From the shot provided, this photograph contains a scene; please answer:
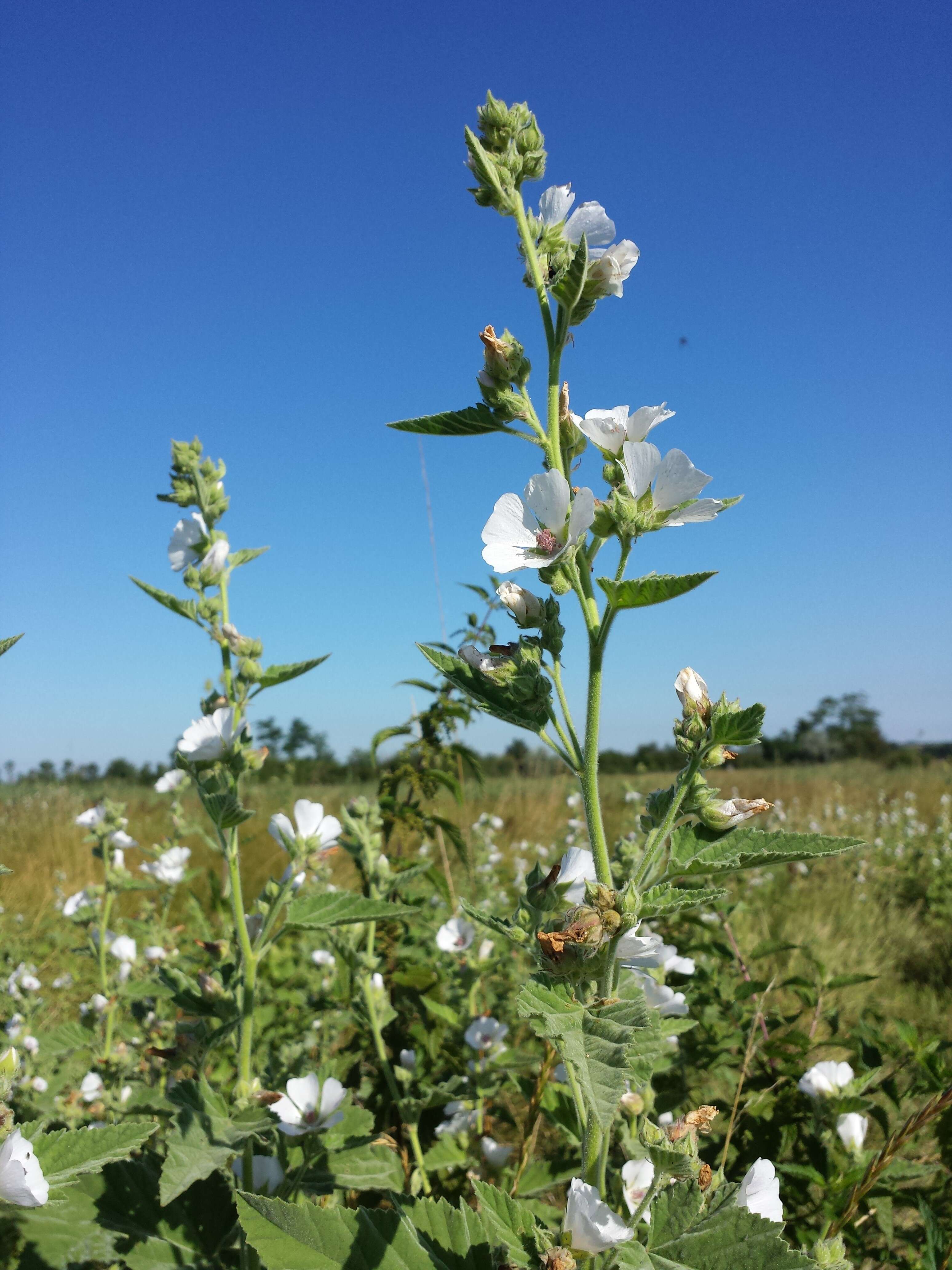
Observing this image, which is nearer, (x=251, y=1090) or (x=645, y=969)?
(x=645, y=969)

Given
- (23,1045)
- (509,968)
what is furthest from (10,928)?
(509,968)

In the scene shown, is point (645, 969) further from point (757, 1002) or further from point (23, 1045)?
point (23, 1045)

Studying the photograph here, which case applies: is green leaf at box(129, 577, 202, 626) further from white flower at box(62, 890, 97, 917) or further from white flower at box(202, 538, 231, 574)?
white flower at box(62, 890, 97, 917)

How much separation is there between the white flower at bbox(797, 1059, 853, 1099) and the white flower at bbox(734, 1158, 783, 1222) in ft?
3.34

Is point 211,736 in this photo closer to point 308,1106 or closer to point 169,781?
point 308,1106

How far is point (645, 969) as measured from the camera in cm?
125

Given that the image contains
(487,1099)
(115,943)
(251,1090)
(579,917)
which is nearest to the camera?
(579,917)

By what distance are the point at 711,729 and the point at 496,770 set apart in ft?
63.8

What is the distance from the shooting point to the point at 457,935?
2.86m

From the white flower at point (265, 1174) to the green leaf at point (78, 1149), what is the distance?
57 centimetres

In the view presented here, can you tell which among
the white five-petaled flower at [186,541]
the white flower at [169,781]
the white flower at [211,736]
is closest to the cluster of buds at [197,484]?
the white five-petaled flower at [186,541]

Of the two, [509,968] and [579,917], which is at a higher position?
[579,917]

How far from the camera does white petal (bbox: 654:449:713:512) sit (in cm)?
110

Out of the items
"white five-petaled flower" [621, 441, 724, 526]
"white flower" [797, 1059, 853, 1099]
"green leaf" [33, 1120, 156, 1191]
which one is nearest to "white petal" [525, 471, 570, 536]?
"white five-petaled flower" [621, 441, 724, 526]
